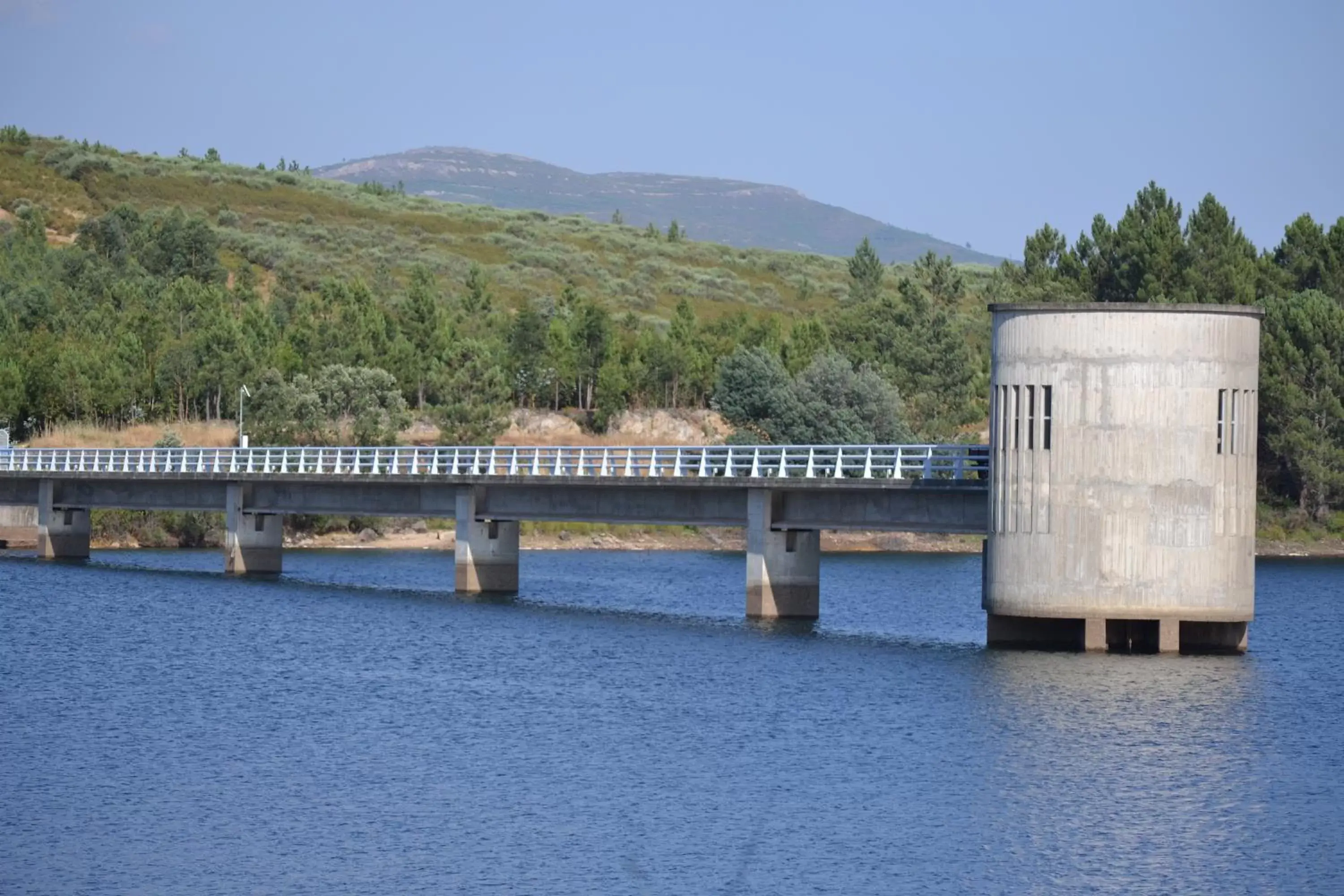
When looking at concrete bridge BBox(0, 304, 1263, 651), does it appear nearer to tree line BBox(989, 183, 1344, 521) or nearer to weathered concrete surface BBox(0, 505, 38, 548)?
tree line BBox(989, 183, 1344, 521)

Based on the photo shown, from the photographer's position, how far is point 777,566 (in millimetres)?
60438

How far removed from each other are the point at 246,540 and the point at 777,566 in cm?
2880

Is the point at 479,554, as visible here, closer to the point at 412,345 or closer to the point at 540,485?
the point at 540,485

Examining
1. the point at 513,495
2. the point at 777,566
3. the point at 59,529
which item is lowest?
the point at 59,529

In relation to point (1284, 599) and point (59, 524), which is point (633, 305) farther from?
point (1284, 599)

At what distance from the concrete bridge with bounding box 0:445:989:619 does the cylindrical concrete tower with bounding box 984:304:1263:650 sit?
10.8ft

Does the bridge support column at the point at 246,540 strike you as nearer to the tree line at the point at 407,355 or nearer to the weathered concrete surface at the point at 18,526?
the weathered concrete surface at the point at 18,526

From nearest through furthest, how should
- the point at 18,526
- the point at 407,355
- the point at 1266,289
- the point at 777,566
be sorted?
1. the point at 777,566
2. the point at 18,526
3. the point at 1266,289
4. the point at 407,355

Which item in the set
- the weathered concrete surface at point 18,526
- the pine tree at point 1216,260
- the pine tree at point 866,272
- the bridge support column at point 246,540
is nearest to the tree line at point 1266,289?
the pine tree at point 1216,260

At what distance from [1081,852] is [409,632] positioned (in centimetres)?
3120

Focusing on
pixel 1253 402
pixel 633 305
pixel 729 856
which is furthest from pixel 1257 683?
pixel 633 305

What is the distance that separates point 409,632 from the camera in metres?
58.9

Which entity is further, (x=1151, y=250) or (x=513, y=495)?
(x=1151, y=250)

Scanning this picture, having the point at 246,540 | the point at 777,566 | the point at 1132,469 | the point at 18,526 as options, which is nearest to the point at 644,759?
the point at 1132,469
